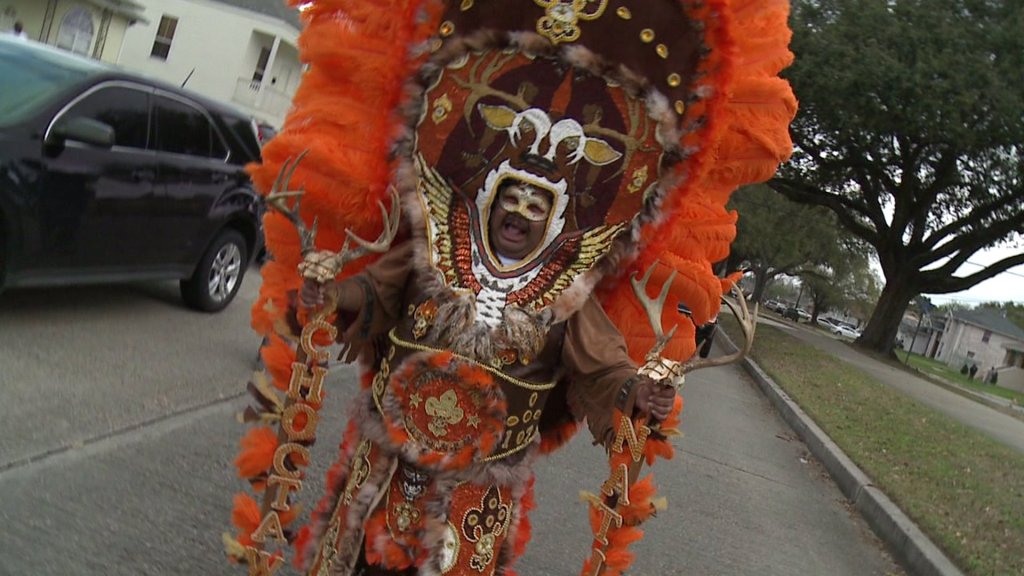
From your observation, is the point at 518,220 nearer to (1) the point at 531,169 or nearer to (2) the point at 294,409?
(1) the point at 531,169

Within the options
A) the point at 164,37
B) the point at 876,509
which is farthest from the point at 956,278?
the point at 164,37

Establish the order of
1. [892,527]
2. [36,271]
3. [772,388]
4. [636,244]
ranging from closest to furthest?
[636,244] < [36,271] < [892,527] < [772,388]

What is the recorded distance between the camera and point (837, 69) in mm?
20484

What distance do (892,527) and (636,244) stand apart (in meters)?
5.06

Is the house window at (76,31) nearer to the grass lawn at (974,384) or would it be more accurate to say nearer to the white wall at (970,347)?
the grass lawn at (974,384)

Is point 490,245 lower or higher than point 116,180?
higher

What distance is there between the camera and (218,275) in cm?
809

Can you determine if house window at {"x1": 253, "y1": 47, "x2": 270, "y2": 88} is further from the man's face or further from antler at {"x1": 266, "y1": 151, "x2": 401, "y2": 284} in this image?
the man's face

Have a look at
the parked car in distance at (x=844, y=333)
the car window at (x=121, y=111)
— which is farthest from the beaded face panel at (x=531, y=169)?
the parked car in distance at (x=844, y=333)

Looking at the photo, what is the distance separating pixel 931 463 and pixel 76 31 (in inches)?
938

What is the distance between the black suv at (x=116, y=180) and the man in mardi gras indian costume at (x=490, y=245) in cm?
364

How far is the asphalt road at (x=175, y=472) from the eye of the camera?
362 centimetres

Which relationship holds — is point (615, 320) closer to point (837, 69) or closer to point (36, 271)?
point (36, 271)

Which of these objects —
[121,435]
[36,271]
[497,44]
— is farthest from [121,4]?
[497,44]
